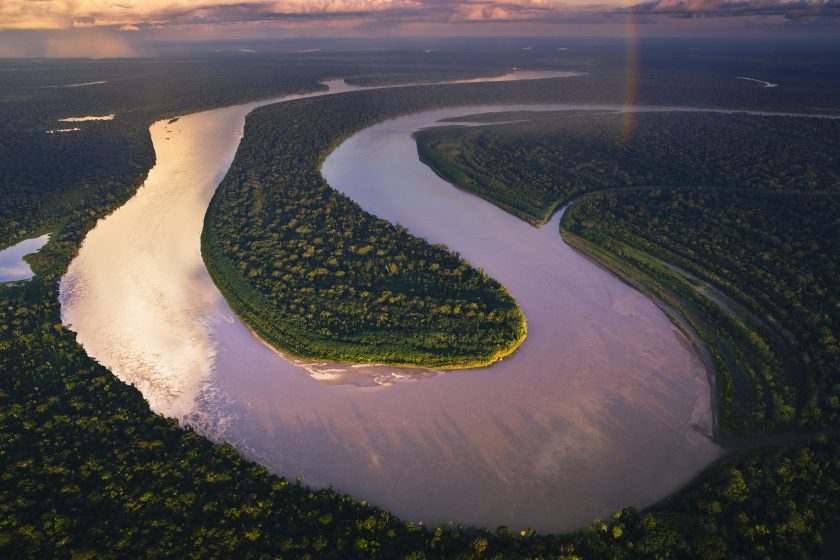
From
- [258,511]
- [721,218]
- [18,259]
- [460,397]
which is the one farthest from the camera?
[721,218]

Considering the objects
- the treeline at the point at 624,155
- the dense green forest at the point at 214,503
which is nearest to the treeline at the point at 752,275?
the dense green forest at the point at 214,503

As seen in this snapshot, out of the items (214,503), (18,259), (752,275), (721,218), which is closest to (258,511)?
(214,503)

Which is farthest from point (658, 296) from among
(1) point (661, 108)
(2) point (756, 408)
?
(1) point (661, 108)

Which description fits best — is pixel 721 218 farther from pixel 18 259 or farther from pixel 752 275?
pixel 18 259

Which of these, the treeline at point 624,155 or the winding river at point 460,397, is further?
the treeline at point 624,155

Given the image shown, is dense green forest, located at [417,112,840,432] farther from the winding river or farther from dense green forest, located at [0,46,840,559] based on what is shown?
dense green forest, located at [0,46,840,559]

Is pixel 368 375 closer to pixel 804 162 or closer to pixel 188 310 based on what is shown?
pixel 188 310

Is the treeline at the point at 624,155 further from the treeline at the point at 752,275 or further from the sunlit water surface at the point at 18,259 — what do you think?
the sunlit water surface at the point at 18,259
